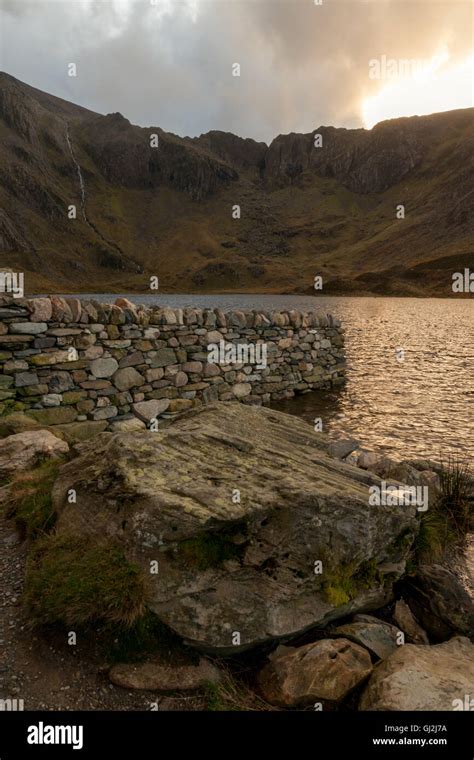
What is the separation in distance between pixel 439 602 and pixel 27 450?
603 cm

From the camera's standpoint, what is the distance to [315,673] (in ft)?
12.1

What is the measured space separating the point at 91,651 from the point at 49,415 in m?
6.86

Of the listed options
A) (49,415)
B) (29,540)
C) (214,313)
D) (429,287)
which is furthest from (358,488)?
(429,287)

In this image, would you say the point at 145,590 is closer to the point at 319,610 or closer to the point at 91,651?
the point at 91,651

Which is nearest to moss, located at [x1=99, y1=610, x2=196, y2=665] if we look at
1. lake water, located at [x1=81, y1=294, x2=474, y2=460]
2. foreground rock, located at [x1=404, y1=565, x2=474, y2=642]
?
foreground rock, located at [x1=404, y1=565, x2=474, y2=642]

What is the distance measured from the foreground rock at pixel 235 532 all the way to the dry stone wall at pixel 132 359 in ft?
16.6

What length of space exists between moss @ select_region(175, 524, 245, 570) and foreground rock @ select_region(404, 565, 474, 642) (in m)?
2.23

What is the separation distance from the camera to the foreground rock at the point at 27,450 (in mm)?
6676

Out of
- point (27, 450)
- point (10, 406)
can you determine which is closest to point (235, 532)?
point (27, 450)

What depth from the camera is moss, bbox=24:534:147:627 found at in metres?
3.63

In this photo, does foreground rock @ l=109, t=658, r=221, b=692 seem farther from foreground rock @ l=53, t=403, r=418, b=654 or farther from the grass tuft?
the grass tuft

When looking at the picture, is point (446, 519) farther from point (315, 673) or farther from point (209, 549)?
point (209, 549)

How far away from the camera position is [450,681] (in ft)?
11.8

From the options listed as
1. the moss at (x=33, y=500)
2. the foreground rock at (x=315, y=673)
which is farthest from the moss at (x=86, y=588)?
the foreground rock at (x=315, y=673)
